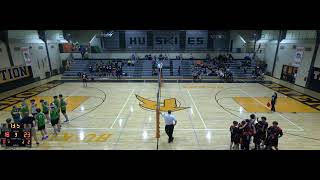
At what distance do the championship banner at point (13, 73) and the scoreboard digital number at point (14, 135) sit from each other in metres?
15.7

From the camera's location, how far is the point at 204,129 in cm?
1261

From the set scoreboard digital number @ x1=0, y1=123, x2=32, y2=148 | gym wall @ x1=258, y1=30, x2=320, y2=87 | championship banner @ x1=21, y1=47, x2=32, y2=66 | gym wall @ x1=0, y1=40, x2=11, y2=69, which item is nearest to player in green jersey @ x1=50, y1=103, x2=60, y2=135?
scoreboard digital number @ x1=0, y1=123, x2=32, y2=148

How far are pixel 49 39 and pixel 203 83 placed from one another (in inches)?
806

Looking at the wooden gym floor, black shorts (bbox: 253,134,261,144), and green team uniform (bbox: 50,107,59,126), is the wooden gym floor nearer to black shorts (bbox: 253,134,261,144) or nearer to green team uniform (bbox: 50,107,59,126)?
green team uniform (bbox: 50,107,59,126)

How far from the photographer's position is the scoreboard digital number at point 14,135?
881cm

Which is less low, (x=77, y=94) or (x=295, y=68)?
(x=295, y=68)

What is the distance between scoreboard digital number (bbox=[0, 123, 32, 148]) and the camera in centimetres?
881

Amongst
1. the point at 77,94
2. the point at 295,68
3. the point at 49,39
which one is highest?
the point at 49,39

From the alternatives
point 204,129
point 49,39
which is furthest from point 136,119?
point 49,39

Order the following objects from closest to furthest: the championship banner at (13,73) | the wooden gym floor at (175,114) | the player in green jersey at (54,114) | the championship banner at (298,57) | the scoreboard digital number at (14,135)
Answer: the scoreboard digital number at (14,135)
the wooden gym floor at (175,114)
the player in green jersey at (54,114)
the championship banner at (13,73)
the championship banner at (298,57)

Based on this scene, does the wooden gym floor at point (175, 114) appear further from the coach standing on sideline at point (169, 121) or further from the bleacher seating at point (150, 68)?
the bleacher seating at point (150, 68)

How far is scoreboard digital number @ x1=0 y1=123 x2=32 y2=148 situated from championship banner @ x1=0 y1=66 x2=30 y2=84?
51.5 feet

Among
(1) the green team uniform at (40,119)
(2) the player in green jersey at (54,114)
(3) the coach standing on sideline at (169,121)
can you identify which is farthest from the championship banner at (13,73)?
(3) the coach standing on sideline at (169,121)
